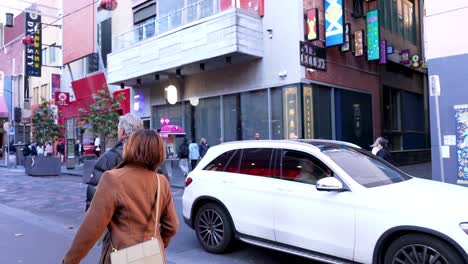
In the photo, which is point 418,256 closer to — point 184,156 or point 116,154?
point 116,154

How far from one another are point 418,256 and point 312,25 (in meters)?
12.2

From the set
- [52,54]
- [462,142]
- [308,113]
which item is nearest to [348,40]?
[308,113]

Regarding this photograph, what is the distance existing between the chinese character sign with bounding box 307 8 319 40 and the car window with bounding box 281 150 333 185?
1041 centimetres

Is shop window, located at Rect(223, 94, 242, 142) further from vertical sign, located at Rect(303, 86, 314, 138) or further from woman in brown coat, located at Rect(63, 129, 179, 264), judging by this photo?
woman in brown coat, located at Rect(63, 129, 179, 264)

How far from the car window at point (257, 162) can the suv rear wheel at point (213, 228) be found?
71 centimetres

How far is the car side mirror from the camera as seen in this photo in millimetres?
4629

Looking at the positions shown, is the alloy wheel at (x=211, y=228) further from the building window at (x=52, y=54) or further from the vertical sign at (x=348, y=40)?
the building window at (x=52, y=54)

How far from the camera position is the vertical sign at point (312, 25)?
590 inches

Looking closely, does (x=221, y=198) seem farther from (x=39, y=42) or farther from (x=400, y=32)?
(x=39, y=42)

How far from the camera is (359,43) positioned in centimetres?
1708

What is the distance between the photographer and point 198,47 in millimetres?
16141

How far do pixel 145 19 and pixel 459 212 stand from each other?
2011 centimetres

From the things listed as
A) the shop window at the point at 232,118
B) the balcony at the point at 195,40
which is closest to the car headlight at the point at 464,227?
→ the balcony at the point at 195,40

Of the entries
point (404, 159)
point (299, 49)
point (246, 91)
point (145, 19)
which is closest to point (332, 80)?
point (299, 49)
